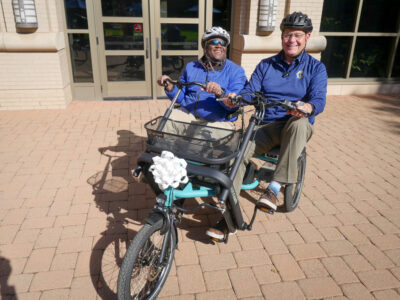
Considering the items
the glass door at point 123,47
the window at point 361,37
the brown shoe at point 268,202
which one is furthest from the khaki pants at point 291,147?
the window at point 361,37

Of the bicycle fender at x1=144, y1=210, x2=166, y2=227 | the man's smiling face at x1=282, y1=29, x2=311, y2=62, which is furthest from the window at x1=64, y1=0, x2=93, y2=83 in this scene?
the bicycle fender at x1=144, y1=210, x2=166, y2=227

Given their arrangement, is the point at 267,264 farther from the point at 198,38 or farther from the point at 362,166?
the point at 198,38

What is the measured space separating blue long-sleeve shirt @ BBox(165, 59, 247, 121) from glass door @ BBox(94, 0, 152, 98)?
4090 mm

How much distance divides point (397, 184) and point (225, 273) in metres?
2.65

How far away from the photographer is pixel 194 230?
121 inches

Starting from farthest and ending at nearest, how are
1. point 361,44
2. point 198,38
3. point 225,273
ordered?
point 361,44
point 198,38
point 225,273

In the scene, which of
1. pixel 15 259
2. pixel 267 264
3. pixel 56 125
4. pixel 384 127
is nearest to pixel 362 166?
pixel 384 127

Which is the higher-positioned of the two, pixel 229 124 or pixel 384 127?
pixel 229 124

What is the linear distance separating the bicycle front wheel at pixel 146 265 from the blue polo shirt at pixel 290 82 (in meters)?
1.56

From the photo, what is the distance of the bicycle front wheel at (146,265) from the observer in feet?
6.55

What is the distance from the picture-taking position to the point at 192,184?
2.40 metres

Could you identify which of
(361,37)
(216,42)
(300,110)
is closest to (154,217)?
(300,110)

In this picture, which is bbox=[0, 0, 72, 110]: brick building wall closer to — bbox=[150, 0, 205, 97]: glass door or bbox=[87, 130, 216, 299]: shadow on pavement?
bbox=[150, 0, 205, 97]: glass door

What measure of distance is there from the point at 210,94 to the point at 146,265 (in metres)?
1.76
